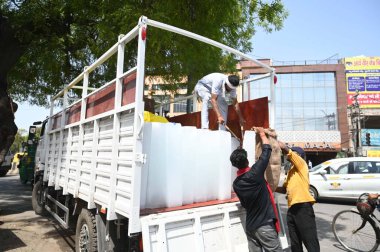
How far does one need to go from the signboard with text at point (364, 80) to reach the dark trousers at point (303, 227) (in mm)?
33395

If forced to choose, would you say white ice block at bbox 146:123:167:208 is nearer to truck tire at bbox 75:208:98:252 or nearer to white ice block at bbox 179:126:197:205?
white ice block at bbox 179:126:197:205

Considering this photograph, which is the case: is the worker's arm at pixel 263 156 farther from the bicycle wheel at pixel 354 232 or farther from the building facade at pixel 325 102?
the building facade at pixel 325 102

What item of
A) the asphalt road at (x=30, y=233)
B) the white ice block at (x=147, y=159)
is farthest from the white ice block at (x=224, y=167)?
the asphalt road at (x=30, y=233)

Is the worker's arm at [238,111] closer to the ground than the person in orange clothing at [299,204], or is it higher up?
higher up

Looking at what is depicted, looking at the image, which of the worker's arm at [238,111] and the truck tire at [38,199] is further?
the truck tire at [38,199]

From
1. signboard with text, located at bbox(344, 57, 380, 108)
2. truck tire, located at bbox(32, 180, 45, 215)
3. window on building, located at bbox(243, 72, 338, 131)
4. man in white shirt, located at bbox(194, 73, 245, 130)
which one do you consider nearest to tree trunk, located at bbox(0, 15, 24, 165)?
truck tire, located at bbox(32, 180, 45, 215)

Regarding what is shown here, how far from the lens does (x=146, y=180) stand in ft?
9.02

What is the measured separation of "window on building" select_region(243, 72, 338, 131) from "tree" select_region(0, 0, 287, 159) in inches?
991

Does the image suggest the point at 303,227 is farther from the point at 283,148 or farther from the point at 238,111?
the point at 238,111

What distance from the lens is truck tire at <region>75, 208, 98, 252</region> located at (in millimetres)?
3378

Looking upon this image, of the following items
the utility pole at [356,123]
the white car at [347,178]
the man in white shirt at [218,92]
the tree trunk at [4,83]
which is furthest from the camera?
the utility pole at [356,123]

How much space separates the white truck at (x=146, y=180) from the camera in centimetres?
258

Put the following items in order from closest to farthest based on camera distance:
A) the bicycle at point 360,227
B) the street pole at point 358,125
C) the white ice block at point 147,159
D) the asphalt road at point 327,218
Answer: the white ice block at point 147,159
the bicycle at point 360,227
the asphalt road at point 327,218
the street pole at point 358,125

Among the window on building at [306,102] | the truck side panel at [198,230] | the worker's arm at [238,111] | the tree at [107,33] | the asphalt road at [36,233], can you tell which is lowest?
the asphalt road at [36,233]
